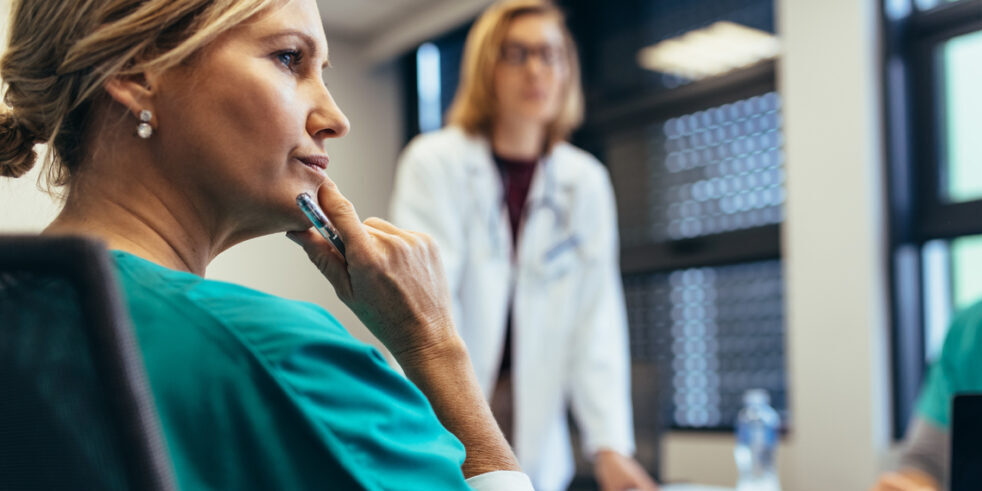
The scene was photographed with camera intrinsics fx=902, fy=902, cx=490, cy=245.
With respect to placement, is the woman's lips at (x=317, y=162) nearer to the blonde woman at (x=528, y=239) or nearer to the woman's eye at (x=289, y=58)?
the woman's eye at (x=289, y=58)

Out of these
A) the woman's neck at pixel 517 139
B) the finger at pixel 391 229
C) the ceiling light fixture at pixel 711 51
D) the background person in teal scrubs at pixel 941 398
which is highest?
the ceiling light fixture at pixel 711 51

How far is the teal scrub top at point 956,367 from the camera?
1381 millimetres

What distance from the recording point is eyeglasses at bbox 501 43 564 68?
Answer: 89.9 inches

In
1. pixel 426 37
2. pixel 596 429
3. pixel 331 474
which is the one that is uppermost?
pixel 426 37

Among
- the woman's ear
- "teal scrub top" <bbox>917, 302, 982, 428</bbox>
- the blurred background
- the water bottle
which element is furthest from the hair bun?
the water bottle

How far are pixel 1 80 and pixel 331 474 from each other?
0.46 meters

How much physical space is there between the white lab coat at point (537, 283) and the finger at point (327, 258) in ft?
4.46

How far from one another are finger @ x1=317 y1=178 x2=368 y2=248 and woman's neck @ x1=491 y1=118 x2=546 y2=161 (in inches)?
61.6

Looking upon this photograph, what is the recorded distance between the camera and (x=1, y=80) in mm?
735

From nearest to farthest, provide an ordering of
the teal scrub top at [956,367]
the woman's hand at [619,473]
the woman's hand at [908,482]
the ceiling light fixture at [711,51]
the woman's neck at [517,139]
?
the woman's hand at [908,482]
the teal scrub top at [956,367]
the woman's hand at [619,473]
the woman's neck at [517,139]
the ceiling light fixture at [711,51]

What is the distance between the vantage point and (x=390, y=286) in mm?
792

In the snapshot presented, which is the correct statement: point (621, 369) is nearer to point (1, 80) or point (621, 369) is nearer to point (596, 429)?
point (596, 429)

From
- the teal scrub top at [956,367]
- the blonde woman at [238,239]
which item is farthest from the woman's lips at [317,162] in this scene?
the teal scrub top at [956,367]

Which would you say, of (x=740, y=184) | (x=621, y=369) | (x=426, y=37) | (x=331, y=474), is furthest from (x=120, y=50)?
(x=426, y=37)
